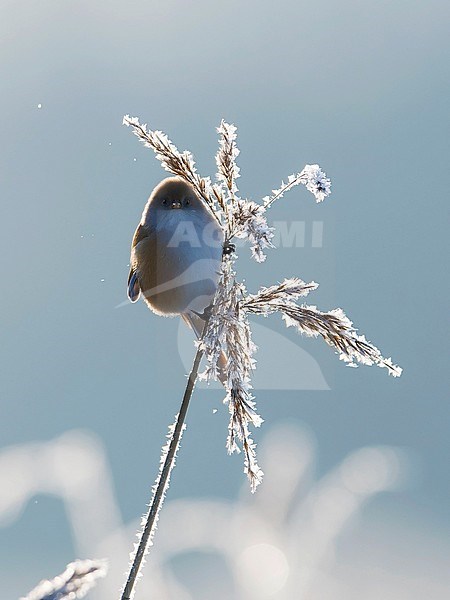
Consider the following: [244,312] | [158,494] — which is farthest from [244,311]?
[158,494]

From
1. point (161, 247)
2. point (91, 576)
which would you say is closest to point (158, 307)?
point (161, 247)

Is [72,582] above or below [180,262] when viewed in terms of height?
below

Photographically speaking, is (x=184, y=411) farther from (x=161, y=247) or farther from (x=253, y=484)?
(x=161, y=247)

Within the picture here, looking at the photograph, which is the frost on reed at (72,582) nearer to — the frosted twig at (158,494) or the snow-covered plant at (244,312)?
the frosted twig at (158,494)

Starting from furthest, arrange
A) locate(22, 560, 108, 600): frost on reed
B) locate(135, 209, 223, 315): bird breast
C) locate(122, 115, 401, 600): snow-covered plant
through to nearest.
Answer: locate(135, 209, 223, 315): bird breast
locate(122, 115, 401, 600): snow-covered plant
locate(22, 560, 108, 600): frost on reed

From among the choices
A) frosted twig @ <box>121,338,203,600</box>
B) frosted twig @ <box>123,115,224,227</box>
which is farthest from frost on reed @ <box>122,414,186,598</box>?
frosted twig @ <box>123,115,224,227</box>

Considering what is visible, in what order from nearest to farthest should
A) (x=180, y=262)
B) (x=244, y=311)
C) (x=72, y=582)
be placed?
(x=72, y=582) < (x=244, y=311) < (x=180, y=262)

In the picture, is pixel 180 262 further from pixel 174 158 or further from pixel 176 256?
pixel 174 158

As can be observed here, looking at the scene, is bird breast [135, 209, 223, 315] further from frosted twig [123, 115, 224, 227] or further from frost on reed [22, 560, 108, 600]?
frost on reed [22, 560, 108, 600]
